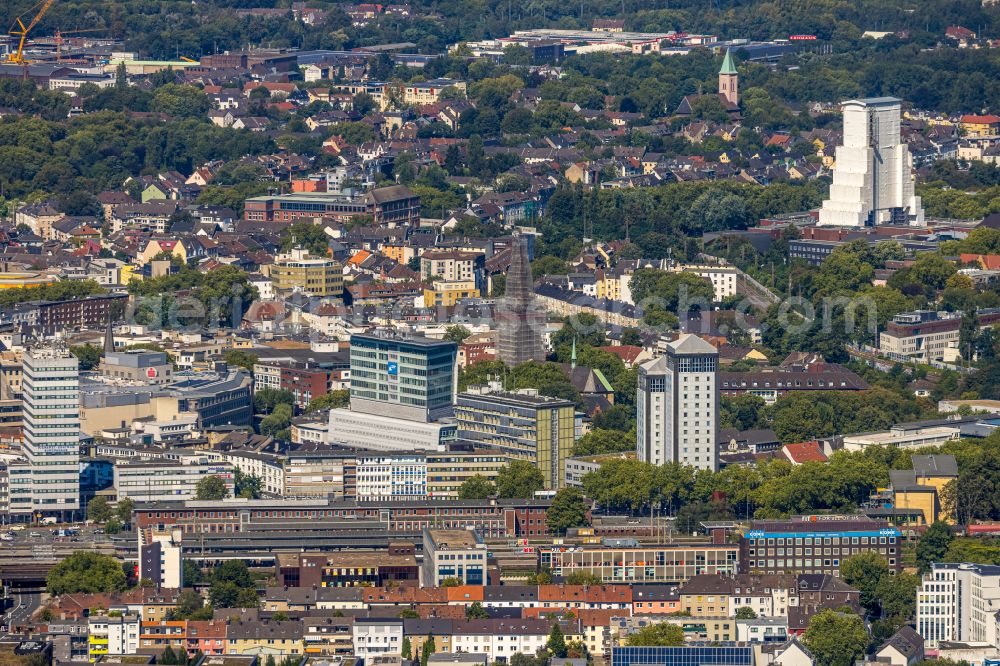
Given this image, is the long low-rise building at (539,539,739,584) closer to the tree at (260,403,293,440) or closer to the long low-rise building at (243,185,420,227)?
the tree at (260,403,293,440)

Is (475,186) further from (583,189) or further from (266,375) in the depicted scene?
(266,375)

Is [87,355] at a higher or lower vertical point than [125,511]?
higher

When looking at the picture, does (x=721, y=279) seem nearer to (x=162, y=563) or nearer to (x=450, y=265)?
(x=450, y=265)

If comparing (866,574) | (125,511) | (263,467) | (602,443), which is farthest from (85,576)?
(866,574)

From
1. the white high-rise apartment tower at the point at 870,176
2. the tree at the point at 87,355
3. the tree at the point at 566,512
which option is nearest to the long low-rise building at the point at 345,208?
the white high-rise apartment tower at the point at 870,176

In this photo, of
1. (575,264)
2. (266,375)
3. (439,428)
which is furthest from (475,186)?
(439,428)
